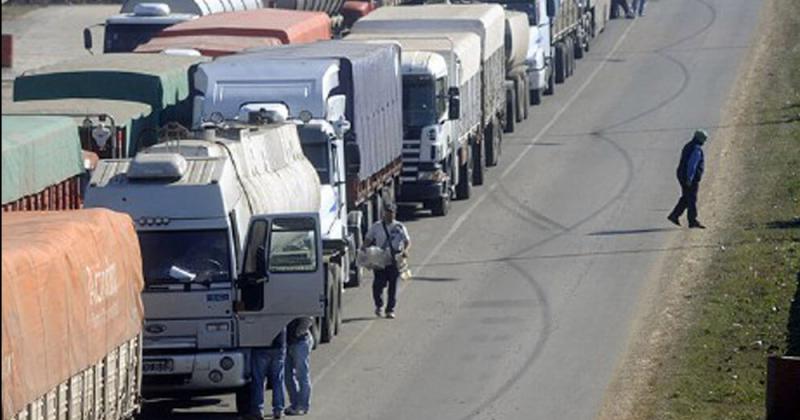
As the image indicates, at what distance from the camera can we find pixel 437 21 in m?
36.8

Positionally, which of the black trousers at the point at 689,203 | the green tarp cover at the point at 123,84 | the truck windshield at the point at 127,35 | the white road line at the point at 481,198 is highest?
the green tarp cover at the point at 123,84

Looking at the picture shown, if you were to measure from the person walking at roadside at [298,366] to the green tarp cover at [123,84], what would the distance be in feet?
26.2

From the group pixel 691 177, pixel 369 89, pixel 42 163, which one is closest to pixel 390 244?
pixel 369 89

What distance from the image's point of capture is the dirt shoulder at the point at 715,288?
19.2 metres

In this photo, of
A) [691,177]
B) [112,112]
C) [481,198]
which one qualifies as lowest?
[481,198]

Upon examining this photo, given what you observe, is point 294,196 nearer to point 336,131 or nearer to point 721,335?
point 336,131

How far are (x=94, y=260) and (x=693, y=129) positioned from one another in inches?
1140

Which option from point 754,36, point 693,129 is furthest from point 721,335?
point 754,36

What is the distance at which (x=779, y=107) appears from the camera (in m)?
45.2

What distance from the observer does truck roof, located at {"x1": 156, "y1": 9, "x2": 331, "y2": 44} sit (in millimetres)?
34469

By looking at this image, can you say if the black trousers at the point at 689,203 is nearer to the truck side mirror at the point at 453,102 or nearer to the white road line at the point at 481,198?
the white road line at the point at 481,198

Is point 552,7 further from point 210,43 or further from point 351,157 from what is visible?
point 351,157

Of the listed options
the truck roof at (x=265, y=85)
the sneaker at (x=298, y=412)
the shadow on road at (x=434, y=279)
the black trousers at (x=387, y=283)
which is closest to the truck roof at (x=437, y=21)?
the shadow on road at (x=434, y=279)

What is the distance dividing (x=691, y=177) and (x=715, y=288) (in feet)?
18.8
